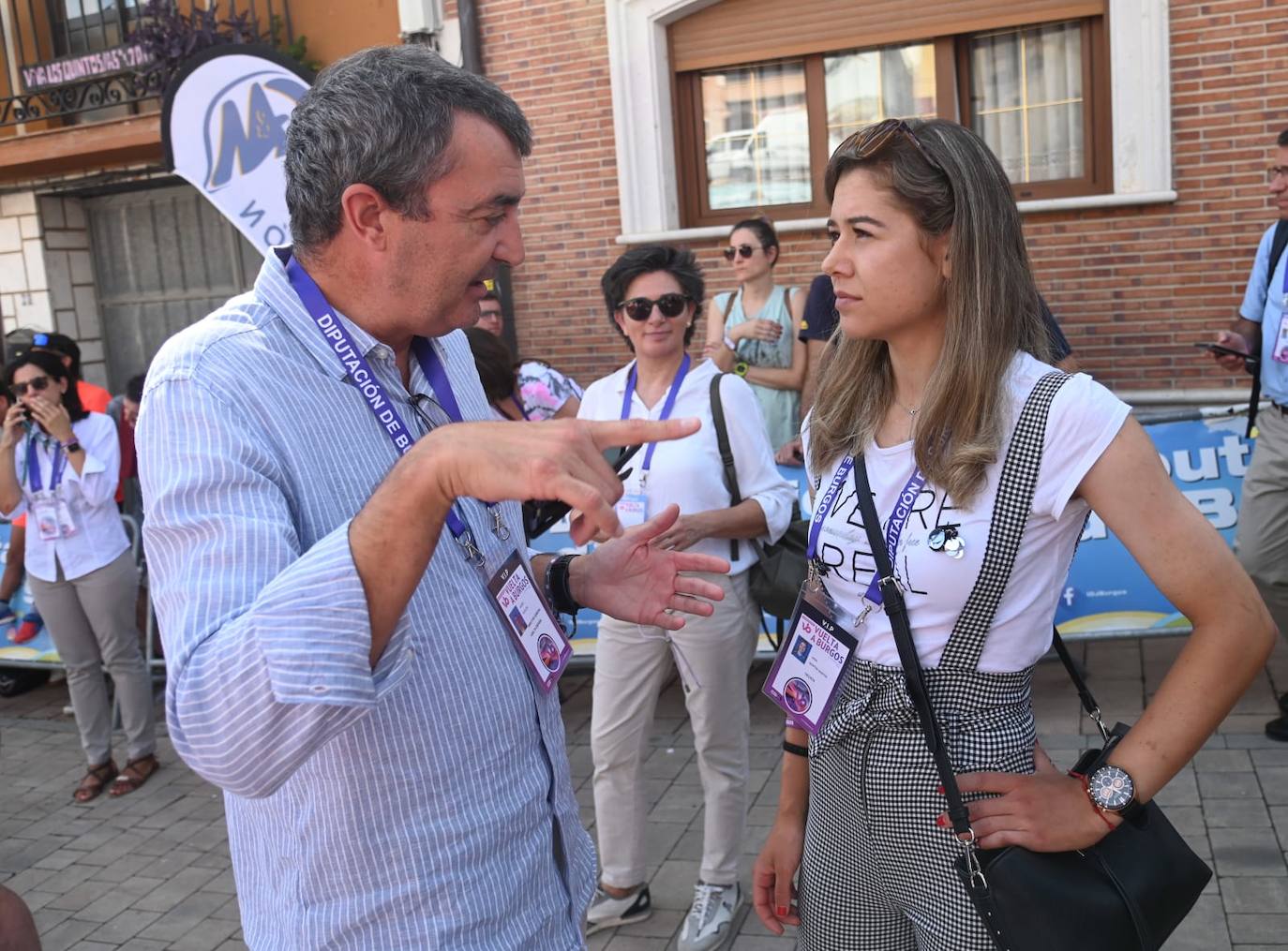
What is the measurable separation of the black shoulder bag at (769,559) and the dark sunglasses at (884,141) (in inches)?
73.1

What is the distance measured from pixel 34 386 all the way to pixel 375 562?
5111mm

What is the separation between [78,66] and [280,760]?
11168mm

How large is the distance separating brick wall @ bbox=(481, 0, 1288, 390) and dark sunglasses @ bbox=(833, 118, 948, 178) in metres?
5.89

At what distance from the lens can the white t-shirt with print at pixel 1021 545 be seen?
1.83 m

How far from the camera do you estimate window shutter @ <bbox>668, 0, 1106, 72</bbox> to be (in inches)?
296

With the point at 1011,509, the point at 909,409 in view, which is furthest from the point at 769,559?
the point at 1011,509

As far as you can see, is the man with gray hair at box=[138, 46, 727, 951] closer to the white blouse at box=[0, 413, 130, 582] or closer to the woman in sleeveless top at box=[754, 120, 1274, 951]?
the woman in sleeveless top at box=[754, 120, 1274, 951]

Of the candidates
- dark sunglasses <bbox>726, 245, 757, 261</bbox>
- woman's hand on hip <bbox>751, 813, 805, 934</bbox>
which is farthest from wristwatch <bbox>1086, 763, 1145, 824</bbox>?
dark sunglasses <bbox>726, 245, 757, 261</bbox>

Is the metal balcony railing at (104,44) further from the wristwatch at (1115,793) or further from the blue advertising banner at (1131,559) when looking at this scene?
the wristwatch at (1115,793)

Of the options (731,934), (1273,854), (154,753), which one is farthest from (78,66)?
(1273,854)

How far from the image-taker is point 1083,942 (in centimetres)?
177

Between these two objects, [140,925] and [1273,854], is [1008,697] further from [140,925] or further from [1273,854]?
[140,925]

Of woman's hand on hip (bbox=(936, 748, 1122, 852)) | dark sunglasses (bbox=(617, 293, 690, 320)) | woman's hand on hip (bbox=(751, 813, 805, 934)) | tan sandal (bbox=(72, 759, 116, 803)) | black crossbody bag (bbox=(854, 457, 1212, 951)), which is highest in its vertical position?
dark sunglasses (bbox=(617, 293, 690, 320))

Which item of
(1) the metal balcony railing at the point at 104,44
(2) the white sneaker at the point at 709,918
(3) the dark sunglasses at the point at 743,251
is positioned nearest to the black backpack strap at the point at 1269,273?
(3) the dark sunglasses at the point at 743,251
